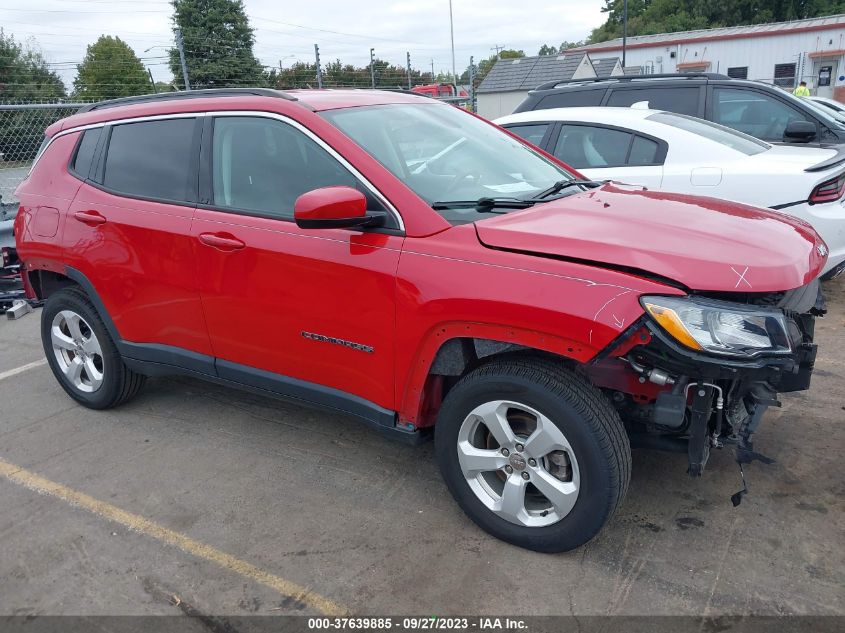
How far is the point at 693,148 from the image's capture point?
18.0 feet

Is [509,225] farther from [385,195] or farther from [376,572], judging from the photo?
[376,572]

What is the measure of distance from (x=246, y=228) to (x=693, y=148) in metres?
3.82

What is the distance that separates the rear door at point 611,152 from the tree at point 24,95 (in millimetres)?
7502

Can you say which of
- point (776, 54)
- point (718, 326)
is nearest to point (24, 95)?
point (718, 326)

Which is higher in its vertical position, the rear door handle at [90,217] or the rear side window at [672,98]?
the rear side window at [672,98]

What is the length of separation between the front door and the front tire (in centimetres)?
41

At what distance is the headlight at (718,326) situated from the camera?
2373 millimetres

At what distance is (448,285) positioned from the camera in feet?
8.99

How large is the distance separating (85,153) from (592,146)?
3976 millimetres

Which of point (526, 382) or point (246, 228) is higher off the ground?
point (246, 228)

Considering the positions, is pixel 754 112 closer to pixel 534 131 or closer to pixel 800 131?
pixel 800 131

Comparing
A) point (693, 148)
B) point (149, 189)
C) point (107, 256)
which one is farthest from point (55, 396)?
point (693, 148)

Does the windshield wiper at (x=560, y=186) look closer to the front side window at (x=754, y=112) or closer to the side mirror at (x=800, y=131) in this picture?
the side mirror at (x=800, y=131)

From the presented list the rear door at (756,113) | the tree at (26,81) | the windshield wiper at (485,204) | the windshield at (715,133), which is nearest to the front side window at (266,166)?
the windshield wiper at (485,204)
